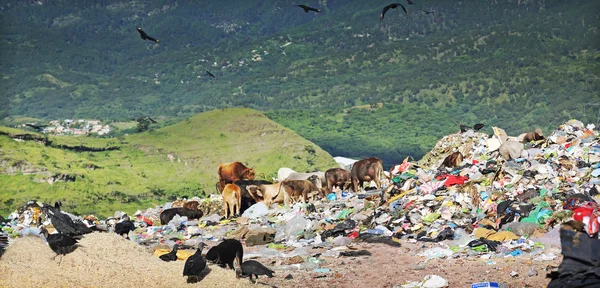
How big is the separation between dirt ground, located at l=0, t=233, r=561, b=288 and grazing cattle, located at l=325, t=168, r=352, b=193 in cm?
881

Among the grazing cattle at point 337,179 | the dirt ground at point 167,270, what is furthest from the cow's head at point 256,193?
the dirt ground at point 167,270

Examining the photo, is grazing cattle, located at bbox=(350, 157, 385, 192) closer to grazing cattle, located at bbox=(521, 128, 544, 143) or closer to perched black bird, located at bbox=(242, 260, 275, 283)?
grazing cattle, located at bbox=(521, 128, 544, 143)

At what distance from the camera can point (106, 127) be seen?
98062 millimetres

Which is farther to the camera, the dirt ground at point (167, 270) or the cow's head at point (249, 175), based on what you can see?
the cow's head at point (249, 175)

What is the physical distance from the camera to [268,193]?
18.9 meters

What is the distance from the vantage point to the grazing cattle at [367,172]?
63.4ft

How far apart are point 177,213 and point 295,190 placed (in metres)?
2.64

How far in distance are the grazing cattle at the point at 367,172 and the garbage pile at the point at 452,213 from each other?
13.7 inches

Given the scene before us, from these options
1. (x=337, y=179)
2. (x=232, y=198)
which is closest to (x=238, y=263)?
(x=232, y=198)

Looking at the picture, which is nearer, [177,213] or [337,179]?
[177,213]

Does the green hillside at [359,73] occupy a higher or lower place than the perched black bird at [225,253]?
lower

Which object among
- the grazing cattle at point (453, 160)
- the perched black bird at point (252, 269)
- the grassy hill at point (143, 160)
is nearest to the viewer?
the perched black bird at point (252, 269)

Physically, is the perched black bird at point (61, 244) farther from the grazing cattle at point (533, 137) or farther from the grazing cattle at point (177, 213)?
the grazing cattle at point (533, 137)

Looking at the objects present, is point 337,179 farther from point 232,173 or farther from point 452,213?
point 452,213
